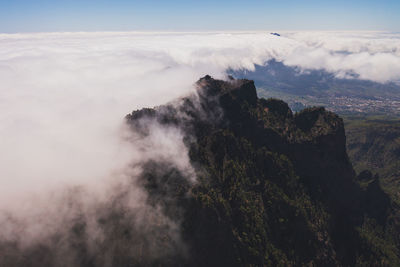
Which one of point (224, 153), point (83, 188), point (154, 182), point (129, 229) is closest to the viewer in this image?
point (129, 229)

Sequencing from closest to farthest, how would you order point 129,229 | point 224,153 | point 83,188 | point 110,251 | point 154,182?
point 110,251 → point 129,229 → point 154,182 → point 83,188 → point 224,153

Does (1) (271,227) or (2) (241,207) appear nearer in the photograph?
(2) (241,207)

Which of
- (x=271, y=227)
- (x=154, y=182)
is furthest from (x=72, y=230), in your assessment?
(x=271, y=227)

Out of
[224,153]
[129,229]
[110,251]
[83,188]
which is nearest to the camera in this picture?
[110,251]

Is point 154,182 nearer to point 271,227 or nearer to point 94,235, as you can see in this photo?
point 94,235

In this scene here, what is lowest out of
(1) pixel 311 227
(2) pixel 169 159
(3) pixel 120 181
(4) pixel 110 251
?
(1) pixel 311 227

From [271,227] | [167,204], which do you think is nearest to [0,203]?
[167,204]

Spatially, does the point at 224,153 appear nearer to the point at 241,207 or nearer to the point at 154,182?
the point at 241,207

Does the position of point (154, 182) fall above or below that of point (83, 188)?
above

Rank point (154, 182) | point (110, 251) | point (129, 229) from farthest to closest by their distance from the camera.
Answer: point (154, 182), point (129, 229), point (110, 251)
